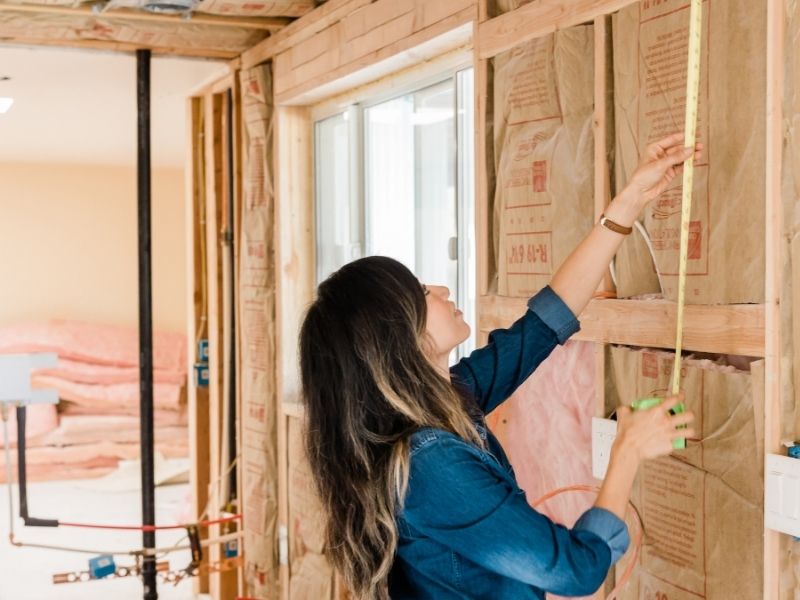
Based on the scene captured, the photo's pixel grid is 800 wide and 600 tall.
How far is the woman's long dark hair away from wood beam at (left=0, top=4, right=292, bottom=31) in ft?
7.91

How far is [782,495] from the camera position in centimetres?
174

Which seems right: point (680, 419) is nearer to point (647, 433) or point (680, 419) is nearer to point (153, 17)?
point (647, 433)

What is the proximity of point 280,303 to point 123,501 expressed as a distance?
3097 mm

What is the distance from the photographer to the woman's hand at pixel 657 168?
5.88 feet

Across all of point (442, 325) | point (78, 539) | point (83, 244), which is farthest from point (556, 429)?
point (83, 244)

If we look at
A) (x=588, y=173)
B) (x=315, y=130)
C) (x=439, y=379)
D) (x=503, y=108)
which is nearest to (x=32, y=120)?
(x=315, y=130)

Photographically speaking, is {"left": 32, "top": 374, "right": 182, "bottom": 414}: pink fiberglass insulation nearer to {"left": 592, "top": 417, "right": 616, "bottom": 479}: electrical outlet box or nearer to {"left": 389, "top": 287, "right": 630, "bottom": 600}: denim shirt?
{"left": 592, "top": 417, "right": 616, "bottom": 479}: electrical outlet box

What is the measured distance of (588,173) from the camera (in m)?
2.34

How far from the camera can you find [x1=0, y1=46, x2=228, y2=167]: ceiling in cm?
A: 433

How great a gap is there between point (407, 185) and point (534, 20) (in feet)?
3.70

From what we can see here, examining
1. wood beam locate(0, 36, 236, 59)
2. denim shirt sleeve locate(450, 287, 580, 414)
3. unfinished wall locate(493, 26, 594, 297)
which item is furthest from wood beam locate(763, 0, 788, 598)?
wood beam locate(0, 36, 236, 59)

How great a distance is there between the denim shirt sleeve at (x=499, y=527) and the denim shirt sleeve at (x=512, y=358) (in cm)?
48

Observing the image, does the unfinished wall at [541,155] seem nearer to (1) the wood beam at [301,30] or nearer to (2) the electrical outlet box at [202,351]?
(1) the wood beam at [301,30]

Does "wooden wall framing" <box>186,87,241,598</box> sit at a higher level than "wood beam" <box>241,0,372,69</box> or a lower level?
lower
